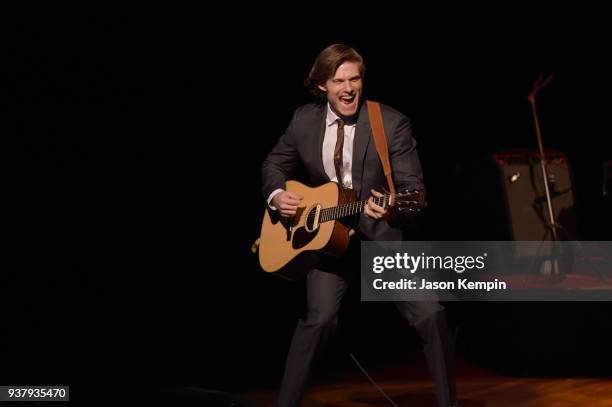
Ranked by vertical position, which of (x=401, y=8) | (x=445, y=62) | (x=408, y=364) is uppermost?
(x=401, y=8)

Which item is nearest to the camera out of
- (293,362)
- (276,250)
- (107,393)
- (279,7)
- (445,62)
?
(293,362)

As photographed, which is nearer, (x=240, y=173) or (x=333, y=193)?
(x=333, y=193)

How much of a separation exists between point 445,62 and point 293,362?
3.48 m

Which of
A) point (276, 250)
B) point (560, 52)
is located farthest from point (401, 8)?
point (276, 250)

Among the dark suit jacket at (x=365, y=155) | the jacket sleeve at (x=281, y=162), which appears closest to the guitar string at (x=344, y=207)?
the dark suit jacket at (x=365, y=155)

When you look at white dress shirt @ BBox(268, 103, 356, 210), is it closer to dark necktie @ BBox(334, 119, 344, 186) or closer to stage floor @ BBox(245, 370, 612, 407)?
dark necktie @ BBox(334, 119, 344, 186)

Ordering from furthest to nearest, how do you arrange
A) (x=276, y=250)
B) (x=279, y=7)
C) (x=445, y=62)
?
(x=445, y=62) < (x=279, y=7) < (x=276, y=250)

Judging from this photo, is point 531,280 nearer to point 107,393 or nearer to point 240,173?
point 240,173

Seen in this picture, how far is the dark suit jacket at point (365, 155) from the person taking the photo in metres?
3.45

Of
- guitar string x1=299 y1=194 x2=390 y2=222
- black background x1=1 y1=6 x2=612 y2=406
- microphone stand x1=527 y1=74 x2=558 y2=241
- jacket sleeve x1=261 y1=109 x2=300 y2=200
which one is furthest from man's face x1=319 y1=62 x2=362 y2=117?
microphone stand x1=527 y1=74 x2=558 y2=241

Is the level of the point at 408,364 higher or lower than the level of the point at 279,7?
lower

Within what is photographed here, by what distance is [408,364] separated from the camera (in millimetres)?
5191

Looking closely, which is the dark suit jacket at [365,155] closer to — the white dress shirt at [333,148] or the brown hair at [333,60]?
the white dress shirt at [333,148]

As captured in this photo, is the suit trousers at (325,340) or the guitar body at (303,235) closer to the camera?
the suit trousers at (325,340)
